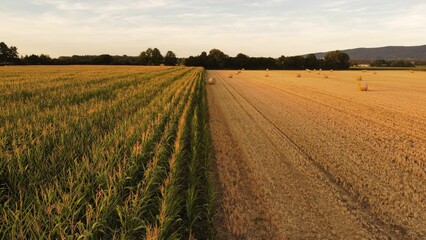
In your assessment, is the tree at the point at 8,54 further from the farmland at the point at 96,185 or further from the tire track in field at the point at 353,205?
the tire track in field at the point at 353,205

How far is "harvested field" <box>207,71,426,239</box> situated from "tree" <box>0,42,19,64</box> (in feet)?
342

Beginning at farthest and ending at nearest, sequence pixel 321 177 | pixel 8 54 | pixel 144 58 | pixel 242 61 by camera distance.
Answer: pixel 144 58 → pixel 242 61 → pixel 8 54 → pixel 321 177

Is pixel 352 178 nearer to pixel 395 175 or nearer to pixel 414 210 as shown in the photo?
pixel 395 175

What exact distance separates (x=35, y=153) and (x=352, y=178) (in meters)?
6.15

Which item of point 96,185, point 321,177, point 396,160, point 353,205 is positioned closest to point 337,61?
point 396,160

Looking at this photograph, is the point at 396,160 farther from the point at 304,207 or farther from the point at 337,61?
the point at 337,61

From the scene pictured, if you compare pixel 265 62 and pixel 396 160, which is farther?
pixel 265 62

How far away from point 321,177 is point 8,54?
116542mm

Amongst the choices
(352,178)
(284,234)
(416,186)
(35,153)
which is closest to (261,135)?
(352,178)

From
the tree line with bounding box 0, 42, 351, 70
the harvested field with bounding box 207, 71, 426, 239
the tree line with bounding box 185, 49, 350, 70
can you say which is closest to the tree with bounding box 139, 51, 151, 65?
the tree line with bounding box 0, 42, 351, 70

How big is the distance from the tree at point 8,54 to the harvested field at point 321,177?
104 metres

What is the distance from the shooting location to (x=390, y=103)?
1756 centimetres

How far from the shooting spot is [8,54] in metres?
98.4

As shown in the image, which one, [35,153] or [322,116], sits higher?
[35,153]
